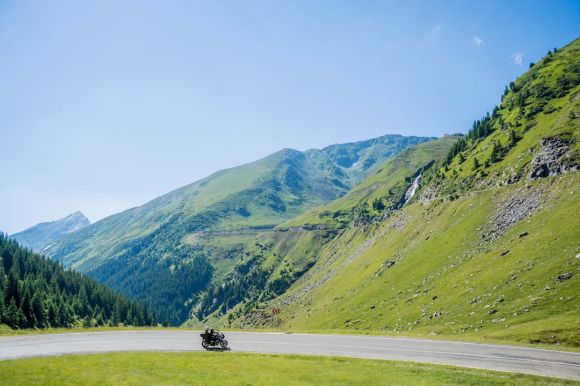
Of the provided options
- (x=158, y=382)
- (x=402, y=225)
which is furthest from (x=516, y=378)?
(x=402, y=225)

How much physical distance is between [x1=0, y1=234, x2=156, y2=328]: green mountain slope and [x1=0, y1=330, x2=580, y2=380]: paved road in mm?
63858

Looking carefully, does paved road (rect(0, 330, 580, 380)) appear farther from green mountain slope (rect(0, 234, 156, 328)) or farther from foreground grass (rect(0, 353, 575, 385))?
green mountain slope (rect(0, 234, 156, 328))

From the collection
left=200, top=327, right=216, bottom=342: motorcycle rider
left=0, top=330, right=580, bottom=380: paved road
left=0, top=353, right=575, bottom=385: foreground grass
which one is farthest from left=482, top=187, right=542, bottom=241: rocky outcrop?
left=200, top=327, right=216, bottom=342: motorcycle rider

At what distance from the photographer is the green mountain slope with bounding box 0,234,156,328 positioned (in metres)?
95.8

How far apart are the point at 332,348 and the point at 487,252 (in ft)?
231

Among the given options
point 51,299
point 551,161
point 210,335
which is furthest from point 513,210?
point 51,299

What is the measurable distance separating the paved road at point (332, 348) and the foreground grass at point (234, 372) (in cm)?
279

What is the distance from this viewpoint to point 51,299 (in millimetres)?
111125

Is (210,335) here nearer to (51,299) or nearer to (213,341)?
(213,341)

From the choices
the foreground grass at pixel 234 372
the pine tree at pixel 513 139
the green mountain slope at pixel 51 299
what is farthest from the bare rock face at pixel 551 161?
the green mountain slope at pixel 51 299

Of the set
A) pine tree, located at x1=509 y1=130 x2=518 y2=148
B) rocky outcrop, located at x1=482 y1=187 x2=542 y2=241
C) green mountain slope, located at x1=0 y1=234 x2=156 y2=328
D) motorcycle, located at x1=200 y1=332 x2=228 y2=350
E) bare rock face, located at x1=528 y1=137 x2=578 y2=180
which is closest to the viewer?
motorcycle, located at x1=200 y1=332 x2=228 y2=350

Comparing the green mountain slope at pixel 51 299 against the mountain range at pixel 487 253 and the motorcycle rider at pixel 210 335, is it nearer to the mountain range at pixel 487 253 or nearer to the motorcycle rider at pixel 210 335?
the mountain range at pixel 487 253

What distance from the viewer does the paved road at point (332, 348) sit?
1158 inches

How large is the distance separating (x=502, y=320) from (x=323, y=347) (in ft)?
124
